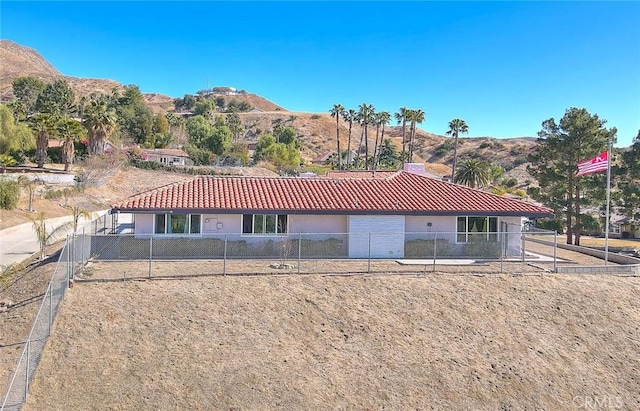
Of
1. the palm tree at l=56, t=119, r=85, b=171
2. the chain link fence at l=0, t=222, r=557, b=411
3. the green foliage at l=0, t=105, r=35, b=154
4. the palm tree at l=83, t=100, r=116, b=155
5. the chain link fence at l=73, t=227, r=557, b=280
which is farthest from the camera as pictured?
the palm tree at l=83, t=100, r=116, b=155

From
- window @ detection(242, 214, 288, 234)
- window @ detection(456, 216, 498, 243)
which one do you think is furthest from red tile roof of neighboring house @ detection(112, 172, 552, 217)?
window @ detection(456, 216, 498, 243)

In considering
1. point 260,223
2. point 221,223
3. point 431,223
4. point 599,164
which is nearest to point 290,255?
point 260,223

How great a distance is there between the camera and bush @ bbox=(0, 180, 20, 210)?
38.6 m

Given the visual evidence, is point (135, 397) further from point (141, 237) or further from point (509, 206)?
point (509, 206)

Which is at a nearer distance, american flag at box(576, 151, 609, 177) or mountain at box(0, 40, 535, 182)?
american flag at box(576, 151, 609, 177)

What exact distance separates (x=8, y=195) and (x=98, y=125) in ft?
90.8

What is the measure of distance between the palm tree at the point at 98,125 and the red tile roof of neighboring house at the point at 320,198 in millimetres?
44083

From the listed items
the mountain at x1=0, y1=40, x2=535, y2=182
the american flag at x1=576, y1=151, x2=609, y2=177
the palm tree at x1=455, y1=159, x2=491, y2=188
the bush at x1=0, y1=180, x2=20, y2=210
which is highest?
the mountain at x1=0, y1=40, x2=535, y2=182

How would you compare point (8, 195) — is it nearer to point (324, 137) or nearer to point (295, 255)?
point (295, 255)

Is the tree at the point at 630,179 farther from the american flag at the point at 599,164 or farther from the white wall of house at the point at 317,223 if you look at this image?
the white wall of house at the point at 317,223

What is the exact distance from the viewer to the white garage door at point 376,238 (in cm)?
2436

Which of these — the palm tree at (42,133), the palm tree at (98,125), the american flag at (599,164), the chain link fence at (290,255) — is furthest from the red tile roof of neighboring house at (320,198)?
the palm tree at (98,125)

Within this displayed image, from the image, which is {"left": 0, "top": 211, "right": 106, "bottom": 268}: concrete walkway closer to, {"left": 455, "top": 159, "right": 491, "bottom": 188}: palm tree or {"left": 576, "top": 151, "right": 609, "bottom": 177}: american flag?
{"left": 576, "top": 151, "right": 609, "bottom": 177}: american flag

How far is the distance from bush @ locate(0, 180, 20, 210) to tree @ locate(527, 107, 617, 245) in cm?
4078
